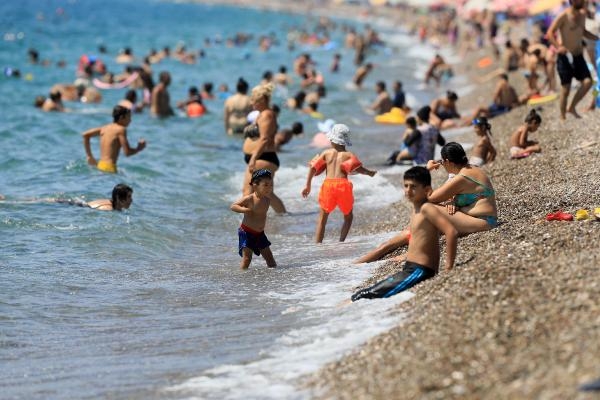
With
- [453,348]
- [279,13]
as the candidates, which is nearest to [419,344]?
[453,348]

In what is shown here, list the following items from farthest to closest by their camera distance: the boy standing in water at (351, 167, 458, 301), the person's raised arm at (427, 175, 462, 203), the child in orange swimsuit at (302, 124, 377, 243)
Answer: the child in orange swimsuit at (302, 124, 377, 243) → the person's raised arm at (427, 175, 462, 203) → the boy standing in water at (351, 167, 458, 301)

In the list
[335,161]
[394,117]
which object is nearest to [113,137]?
[335,161]

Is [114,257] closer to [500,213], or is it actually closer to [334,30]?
[500,213]

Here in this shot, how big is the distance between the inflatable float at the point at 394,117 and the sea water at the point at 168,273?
1.11ft

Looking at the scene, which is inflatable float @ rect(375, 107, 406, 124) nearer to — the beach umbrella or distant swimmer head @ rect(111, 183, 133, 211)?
the beach umbrella

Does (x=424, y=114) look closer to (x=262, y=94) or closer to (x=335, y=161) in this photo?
(x=262, y=94)

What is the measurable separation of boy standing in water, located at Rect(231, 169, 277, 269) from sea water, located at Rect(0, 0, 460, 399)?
0.23 m

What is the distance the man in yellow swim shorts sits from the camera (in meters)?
12.2

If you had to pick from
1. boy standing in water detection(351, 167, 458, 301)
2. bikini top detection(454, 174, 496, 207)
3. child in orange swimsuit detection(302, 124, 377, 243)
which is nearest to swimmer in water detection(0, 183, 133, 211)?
child in orange swimsuit detection(302, 124, 377, 243)

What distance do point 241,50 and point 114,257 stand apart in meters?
37.7

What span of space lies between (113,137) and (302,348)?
7.42m

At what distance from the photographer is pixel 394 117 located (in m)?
20.1

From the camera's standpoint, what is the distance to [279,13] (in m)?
100

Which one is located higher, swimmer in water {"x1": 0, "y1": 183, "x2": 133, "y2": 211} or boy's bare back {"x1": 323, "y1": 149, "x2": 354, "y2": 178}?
boy's bare back {"x1": 323, "y1": 149, "x2": 354, "y2": 178}
